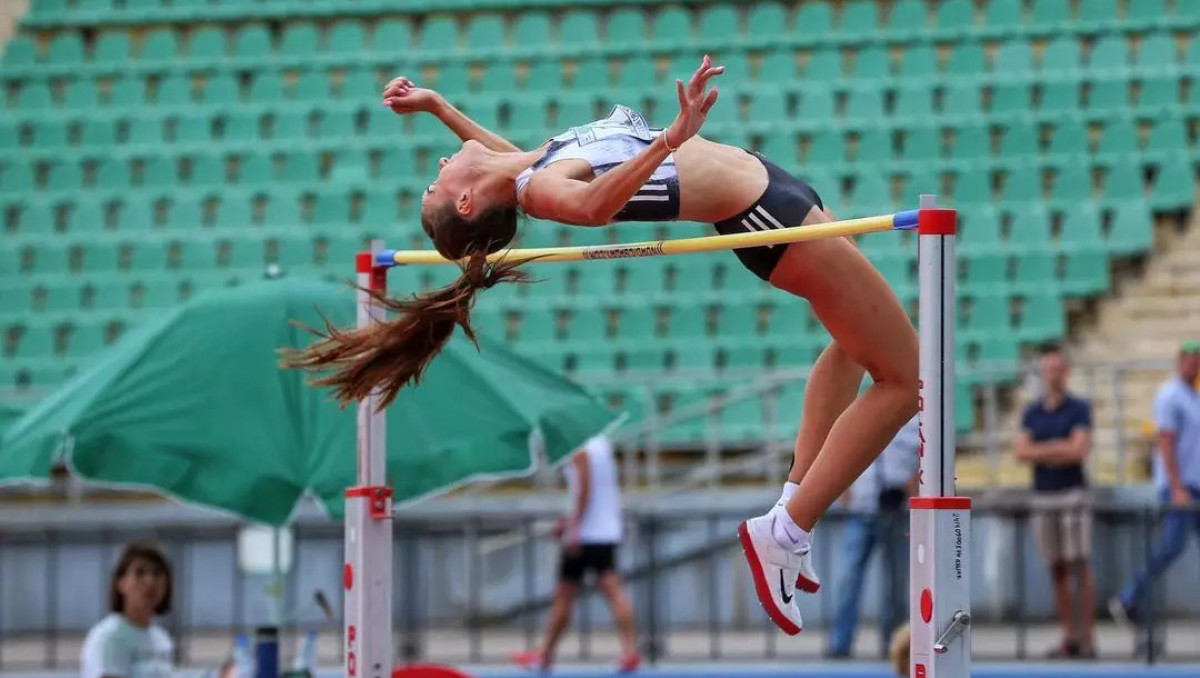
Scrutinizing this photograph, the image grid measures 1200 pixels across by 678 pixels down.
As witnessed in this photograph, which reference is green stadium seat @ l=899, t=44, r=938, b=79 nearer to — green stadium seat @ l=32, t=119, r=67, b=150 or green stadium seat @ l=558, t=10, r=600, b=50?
green stadium seat @ l=558, t=10, r=600, b=50

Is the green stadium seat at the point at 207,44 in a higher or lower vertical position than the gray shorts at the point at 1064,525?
higher

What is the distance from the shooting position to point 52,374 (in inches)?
575

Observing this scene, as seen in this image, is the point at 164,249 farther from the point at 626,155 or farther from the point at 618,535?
the point at 626,155

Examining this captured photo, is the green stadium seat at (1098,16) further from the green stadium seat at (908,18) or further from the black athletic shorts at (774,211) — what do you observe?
the black athletic shorts at (774,211)

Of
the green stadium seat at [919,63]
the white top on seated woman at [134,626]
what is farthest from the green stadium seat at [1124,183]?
the white top on seated woman at [134,626]

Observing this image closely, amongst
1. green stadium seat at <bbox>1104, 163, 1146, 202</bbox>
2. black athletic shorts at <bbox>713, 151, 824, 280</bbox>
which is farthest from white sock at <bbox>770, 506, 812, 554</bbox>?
green stadium seat at <bbox>1104, 163, 1146, 202</bbox>

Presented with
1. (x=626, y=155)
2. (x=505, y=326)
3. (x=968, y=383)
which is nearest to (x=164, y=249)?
(x=505, y=326)

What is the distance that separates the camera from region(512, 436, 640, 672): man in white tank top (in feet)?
32.2

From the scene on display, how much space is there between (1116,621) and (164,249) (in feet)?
27.1

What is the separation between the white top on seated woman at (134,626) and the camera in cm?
686

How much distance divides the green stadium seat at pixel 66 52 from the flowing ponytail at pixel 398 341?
12553 millimetres

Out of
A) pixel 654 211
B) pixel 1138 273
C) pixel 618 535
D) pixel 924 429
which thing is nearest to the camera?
pixel 924 429

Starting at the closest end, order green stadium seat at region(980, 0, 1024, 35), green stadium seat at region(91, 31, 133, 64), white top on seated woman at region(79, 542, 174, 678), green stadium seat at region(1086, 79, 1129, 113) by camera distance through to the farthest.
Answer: white top on seated woman at region(79, 542, 174, 678)
green stadium seat at region(1086, 79, 1129, 113)
green stadium seat at region(980, 0, 1024, 35)
green stadium seat at region(91, 31, 133, 64)

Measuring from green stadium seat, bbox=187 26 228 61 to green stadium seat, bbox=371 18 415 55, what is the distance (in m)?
1.41
